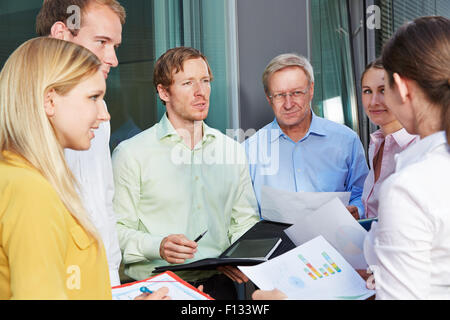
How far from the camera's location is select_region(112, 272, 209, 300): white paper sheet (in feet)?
3.88

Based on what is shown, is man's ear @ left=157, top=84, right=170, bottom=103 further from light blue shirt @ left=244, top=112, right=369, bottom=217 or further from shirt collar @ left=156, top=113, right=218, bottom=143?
light blue shirt @ left=244, top=112, right=369, bottom=217

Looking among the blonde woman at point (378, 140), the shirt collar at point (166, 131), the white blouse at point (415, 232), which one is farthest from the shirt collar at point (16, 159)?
the blonde woman at point (378, 140)

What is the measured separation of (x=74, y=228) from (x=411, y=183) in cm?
66

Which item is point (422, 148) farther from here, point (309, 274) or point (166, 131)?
point (166, 131)

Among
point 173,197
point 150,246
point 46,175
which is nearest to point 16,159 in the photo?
point 46,175

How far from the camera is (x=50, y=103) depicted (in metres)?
1.00

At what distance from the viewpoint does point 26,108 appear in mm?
962

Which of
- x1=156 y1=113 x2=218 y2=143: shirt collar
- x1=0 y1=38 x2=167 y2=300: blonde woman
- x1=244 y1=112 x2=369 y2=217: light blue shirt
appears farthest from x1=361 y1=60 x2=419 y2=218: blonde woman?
x1=0 y1=38 x2=167 y2=300: blonde woman

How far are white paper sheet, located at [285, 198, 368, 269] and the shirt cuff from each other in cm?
60

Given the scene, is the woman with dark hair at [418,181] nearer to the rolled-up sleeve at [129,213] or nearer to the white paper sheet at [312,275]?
the white paper sheet at [312,275]

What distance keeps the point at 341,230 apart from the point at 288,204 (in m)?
0.55

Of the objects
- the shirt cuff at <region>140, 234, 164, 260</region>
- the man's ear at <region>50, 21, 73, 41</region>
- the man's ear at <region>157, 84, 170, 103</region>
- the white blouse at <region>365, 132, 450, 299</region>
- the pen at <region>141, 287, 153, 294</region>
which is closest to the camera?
the white blouse at <region>365, 132, 450, 299</region>
